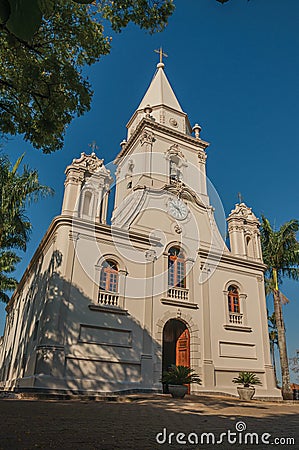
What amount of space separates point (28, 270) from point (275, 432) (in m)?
20.6

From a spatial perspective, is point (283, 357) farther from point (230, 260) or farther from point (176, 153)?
point (176, 153)

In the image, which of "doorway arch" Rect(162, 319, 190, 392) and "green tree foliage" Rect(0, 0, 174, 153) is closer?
"green tree foliage" Rect(0, 0, 174, 153)

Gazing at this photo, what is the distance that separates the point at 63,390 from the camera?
13.0 metres

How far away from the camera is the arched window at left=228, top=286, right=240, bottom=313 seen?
1955 centimetres

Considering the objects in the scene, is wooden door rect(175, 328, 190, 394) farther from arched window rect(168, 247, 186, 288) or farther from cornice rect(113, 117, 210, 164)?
cornice rect(113, 117, 210, 164)

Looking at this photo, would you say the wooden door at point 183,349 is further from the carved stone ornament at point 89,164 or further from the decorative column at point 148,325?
the carved stone ornament at point 89,164

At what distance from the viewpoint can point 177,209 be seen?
20891 mm

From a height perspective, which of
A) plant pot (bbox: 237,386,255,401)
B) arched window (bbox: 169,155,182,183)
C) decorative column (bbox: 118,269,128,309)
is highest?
arched window (bbox: 169,155,182,183)

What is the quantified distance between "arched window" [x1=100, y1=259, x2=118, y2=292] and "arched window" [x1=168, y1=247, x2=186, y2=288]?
319cm

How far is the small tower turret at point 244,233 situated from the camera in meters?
22.4

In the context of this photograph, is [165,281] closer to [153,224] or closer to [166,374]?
[153,224]

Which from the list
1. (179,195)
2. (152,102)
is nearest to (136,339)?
(179,195)

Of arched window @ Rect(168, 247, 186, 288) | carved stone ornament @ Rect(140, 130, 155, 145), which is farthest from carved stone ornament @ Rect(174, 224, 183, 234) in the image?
carved stone ornament @ Rect(140, 130, 155, 145)

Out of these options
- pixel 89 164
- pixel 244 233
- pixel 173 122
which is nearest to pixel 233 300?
pixel 244 233
